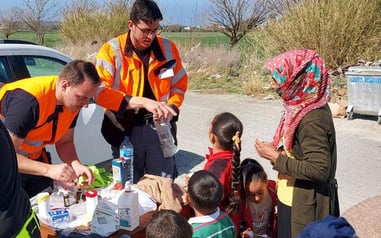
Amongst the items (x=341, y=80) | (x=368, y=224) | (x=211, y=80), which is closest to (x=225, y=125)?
(x=368, y=224)

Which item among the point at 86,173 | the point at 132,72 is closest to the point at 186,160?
the point at 132,72

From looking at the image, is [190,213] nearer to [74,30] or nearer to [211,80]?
[211,80]

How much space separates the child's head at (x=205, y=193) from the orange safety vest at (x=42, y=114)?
107 centimetres

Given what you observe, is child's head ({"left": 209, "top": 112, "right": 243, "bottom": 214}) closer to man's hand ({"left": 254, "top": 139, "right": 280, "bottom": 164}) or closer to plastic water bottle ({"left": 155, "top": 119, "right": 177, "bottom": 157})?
man's hand ({"left": 254, "top": 139, "right": 280, "bottom": 164})

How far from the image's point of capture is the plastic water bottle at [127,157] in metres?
3.32

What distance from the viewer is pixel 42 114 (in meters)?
2.91

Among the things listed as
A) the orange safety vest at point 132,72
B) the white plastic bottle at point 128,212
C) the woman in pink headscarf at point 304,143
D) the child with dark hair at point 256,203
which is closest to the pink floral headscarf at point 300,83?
the woman in pink headscarf at point 304,143

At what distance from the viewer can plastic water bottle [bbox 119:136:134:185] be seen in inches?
131

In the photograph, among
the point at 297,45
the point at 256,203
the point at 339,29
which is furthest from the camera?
the point at 297,45

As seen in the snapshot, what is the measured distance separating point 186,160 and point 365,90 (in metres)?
4.00

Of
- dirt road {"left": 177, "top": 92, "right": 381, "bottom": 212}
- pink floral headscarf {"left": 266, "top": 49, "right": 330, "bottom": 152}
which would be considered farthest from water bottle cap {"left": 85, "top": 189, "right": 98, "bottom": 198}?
dirt road {"left": 177, "top": 92, "right": 381, "bottom": 212}

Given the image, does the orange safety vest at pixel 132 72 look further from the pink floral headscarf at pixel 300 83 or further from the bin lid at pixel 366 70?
the bin lid at pixel 366 70

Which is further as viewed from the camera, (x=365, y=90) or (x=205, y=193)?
(x=365, y=90)

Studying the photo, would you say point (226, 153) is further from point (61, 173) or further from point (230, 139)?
point (61, 173)
